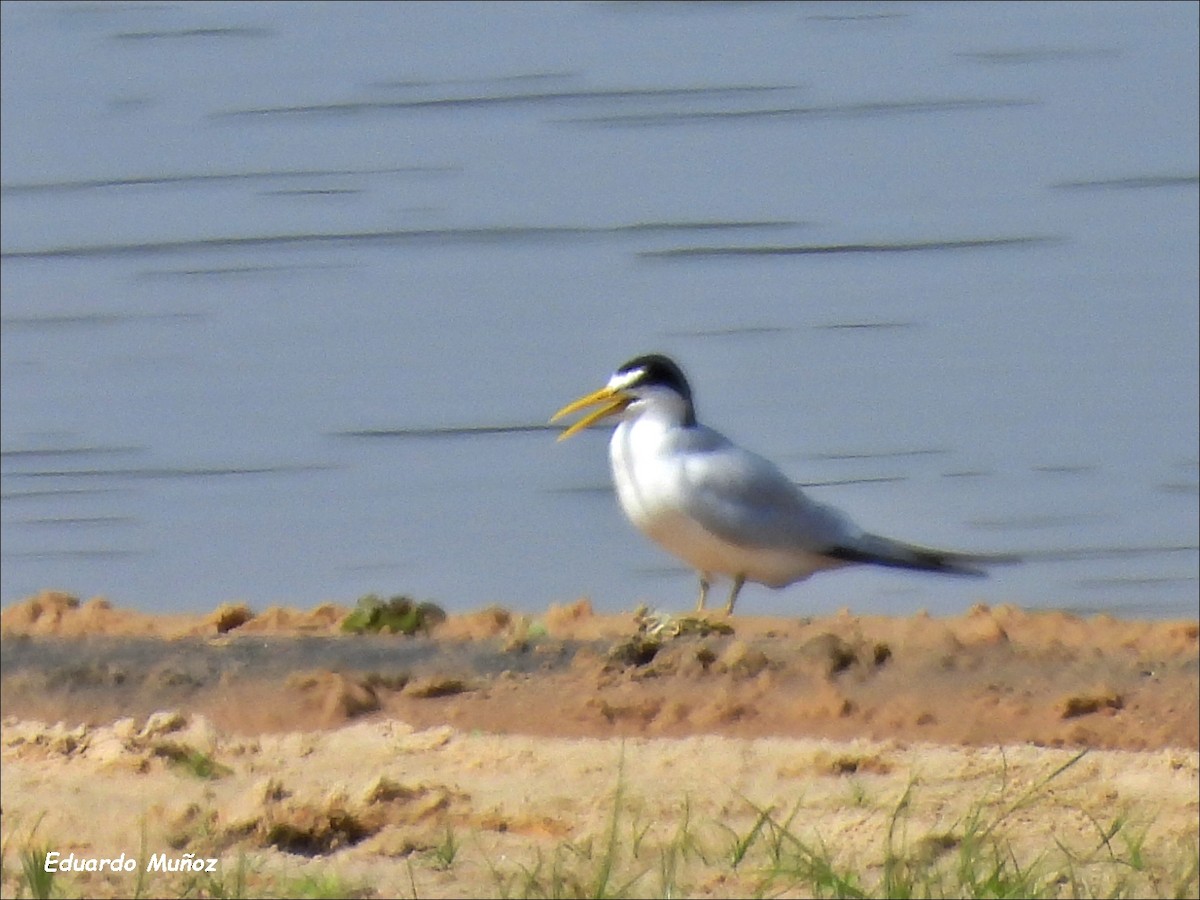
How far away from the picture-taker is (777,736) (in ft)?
13.0

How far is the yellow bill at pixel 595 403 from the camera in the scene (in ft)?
18.1

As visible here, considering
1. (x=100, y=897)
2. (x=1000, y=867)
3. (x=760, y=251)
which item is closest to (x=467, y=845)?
(x=100, y=897)

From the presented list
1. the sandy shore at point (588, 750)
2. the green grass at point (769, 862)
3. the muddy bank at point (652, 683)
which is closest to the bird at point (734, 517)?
the sandy shore at point (588, 750)

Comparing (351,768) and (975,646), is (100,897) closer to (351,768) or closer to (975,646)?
(351,768)

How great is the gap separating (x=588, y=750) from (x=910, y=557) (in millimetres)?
1861

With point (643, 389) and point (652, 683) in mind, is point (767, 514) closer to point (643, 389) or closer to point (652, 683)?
point (643, 389)

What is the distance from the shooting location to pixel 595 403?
574cm

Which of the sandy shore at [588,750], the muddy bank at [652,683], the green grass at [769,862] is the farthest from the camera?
the muddy bank at [652,683]

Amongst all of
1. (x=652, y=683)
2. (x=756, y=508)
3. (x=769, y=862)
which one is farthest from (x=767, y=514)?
(x=769, y=862)

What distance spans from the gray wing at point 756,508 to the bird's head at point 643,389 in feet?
0.97

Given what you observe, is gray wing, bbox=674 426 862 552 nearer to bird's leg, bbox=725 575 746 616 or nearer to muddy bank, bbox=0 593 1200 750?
bird's leg, bbox=725 575 746 616

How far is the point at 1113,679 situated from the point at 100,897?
2356mm

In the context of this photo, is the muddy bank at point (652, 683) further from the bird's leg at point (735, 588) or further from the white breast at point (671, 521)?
the bird's leg at point (735, 588)

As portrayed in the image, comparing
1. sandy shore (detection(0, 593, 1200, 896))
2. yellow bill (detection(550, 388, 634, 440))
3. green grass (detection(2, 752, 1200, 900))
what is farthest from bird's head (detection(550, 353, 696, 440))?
green grass (detection(2, 752, 1200, 900))
